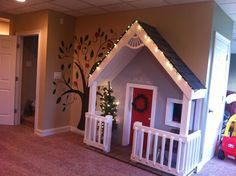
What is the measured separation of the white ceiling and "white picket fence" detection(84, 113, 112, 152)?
1.90 meters

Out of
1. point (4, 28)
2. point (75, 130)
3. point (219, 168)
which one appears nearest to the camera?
point (219, 168)

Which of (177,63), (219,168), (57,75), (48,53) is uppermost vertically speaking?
(48,53)

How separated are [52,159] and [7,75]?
2.50 metres

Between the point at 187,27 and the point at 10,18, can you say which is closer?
the point at 187,27

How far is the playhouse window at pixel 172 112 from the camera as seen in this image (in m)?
3.70

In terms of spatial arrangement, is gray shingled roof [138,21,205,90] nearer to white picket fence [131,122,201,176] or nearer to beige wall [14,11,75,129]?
white picket fence [131,122,201,176]

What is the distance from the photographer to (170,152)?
10.3 feet

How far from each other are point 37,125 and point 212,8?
383 cm

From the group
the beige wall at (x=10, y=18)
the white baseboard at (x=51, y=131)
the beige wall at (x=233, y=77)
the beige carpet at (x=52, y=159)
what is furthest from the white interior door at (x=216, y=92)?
the beige wall at (x=10, y=18)

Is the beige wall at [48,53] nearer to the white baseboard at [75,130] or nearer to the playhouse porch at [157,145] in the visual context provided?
the white baseboard at [75,130]

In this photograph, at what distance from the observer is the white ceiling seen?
3551 mm

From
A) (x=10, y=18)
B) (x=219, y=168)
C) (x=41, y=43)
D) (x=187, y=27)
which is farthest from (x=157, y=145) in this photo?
(x=10, y=18)

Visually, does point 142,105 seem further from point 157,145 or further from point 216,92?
point 216,92

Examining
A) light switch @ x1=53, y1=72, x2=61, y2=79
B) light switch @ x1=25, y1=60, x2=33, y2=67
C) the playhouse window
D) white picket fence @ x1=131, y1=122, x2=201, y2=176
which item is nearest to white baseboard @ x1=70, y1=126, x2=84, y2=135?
light switch @ x1=53, y1=72, x2=61, y2=79
